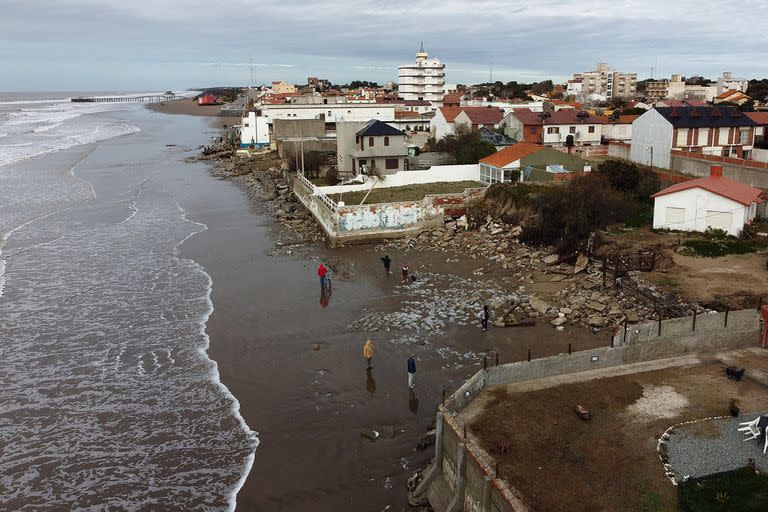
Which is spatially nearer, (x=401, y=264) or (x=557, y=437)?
(x=557, y=437)

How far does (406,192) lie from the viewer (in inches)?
1395

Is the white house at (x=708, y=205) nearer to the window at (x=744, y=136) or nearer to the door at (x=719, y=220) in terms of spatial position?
the door at (x=719, y=220)

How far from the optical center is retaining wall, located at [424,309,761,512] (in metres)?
9.11

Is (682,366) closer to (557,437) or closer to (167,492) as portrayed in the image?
(557,437)

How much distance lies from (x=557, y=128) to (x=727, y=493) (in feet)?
142

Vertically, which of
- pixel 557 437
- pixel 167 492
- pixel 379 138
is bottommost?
pixel 167 492

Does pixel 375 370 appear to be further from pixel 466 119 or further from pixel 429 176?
pixel 466 119

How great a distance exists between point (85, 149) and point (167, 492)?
70374 millimetres

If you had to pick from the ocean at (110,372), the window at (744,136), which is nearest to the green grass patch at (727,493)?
the ocean at (110,372)

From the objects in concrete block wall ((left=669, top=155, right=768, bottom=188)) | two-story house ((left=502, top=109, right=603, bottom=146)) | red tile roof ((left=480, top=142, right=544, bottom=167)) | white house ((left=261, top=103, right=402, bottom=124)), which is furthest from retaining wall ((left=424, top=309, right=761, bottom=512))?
white house ((left=261, top=103, right=402, bottom=124))

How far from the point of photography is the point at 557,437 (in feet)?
33.2

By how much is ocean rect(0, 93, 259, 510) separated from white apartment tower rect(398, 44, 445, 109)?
77.6 metres

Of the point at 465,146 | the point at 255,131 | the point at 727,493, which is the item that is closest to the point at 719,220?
the point at 727,493

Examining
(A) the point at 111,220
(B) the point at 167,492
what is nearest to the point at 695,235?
(B) the point at 167,492
